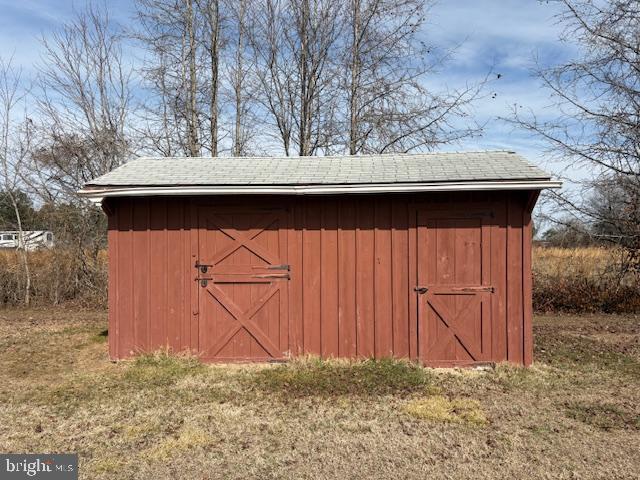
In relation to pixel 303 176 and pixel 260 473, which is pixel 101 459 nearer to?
pixel 260 473

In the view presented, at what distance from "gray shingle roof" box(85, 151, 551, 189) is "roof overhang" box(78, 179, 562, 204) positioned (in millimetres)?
60

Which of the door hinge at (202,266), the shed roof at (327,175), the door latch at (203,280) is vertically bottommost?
the door latch at (203,280)

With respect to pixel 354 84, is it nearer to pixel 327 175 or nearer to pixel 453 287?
pixel 327 175

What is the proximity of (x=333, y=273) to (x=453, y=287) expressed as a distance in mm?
1580

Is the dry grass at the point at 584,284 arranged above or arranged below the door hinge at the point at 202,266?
below

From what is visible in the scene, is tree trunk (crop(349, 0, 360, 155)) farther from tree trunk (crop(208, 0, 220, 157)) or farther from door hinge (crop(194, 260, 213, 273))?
door hinge (crop(194, 260, 213, 273))

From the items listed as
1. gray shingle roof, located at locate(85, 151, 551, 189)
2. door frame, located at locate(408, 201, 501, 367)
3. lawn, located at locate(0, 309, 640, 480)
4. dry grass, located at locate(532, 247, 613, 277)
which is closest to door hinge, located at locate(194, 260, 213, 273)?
gray shingle roof, located at locate(85, 151, 551, 189)

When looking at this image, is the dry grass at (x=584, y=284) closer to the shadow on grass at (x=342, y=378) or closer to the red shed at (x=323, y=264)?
the red shed at (x=323, y=264)

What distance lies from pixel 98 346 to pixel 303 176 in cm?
448

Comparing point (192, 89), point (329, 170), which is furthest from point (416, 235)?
point (192, 89)

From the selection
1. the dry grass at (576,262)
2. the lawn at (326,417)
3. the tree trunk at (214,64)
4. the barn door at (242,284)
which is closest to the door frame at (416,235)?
the lawn at (326,417)

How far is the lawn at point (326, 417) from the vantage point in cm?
367

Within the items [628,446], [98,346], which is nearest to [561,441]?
[628,446]

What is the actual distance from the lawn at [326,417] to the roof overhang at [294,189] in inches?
87.0
